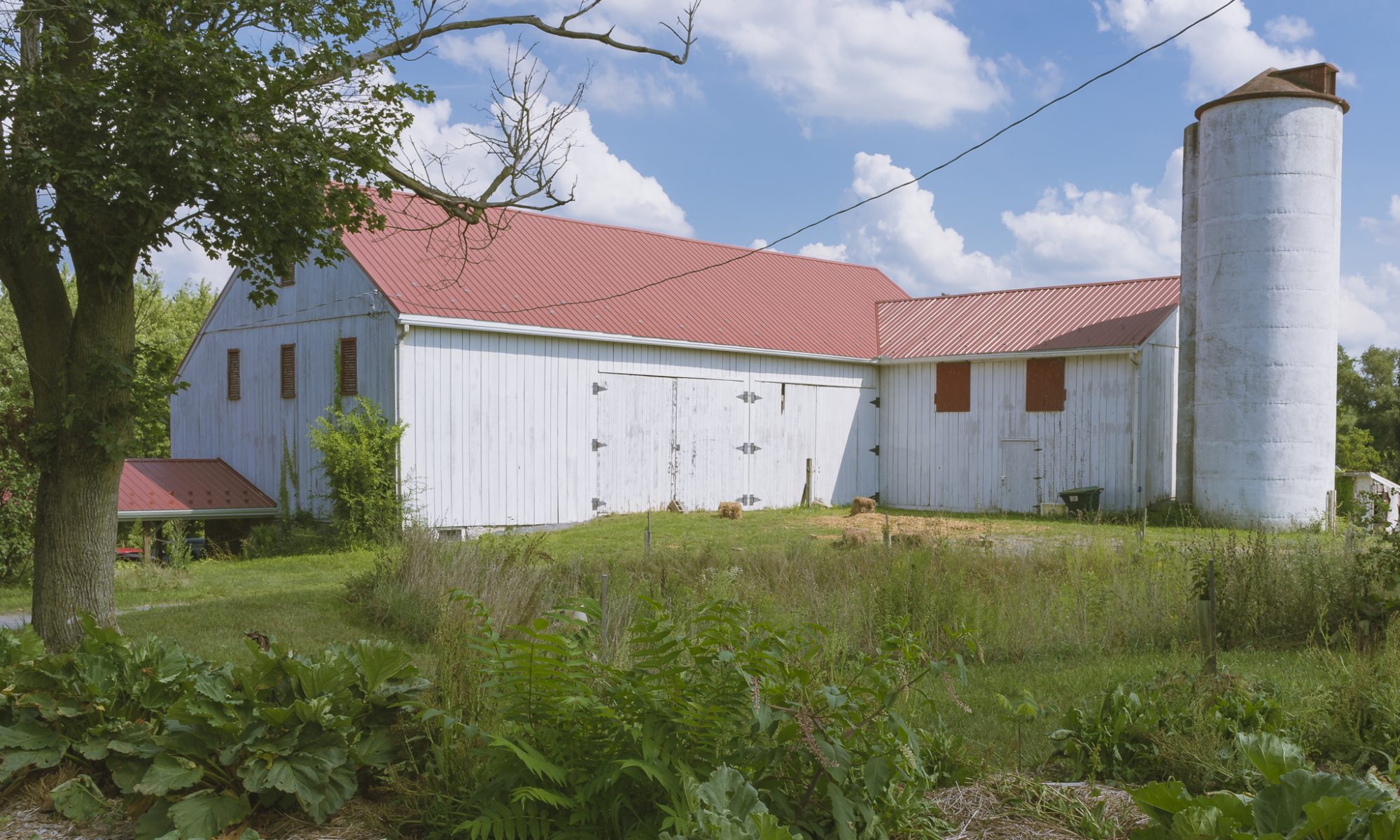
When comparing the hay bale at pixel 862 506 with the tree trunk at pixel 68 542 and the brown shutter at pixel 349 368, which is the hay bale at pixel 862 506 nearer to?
the brown shutter at pixel 349 368

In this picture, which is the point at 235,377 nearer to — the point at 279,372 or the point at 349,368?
the point at 279,372

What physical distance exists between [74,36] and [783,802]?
7.86 metres

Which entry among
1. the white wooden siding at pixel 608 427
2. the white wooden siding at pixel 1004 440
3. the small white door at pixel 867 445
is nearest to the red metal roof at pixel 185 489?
the white wooden siding at pixel 608 427

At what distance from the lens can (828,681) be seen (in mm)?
5738

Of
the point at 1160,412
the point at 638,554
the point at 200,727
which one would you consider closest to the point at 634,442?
the point at 638,554

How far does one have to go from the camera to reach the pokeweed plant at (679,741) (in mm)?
3826

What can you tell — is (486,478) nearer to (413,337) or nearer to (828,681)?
(413,337)

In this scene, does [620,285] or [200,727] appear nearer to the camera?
[200,727]

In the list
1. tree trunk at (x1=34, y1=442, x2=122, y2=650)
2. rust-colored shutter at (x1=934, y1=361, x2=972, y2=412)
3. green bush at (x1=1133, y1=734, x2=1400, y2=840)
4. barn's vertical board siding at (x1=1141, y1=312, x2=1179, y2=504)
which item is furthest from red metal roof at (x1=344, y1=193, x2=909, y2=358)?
green bush at (x1=1133, y1=734, x2=1400, y2=840)

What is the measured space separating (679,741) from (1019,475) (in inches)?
820

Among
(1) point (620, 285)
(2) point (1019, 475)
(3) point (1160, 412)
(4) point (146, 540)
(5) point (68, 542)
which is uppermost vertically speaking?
(1) point (620, 285)

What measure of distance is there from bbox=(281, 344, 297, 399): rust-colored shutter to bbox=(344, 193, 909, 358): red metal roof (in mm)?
2822

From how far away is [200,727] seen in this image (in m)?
4.57

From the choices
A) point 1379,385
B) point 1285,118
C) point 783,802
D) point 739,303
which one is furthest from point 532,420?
point 1379,385
